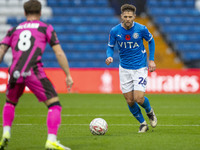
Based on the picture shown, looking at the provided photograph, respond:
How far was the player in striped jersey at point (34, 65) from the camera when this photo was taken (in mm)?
5152

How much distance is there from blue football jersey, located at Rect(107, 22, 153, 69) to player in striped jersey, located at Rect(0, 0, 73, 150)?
221 cm

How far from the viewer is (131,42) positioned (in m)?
7.26

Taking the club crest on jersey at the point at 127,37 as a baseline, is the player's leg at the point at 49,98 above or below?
below

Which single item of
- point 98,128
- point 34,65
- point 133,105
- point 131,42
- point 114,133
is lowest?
point 114,133

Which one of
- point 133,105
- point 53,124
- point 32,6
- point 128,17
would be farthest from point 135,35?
point 53,124

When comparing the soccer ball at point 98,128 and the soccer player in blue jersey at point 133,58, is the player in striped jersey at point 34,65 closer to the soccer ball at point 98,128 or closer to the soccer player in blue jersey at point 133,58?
the soccer ball at point 98,128

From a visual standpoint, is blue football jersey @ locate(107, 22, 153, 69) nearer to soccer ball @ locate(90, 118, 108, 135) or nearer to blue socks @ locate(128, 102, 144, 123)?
blue socks @ locate(128, 102, 144, 123)

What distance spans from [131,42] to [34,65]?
8.12ft

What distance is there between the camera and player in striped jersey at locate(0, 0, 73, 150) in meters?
5.15

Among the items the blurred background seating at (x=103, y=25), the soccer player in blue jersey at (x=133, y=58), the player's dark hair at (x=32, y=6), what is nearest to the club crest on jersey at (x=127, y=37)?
the soccer player in blue jersey at (x=133, y=58)

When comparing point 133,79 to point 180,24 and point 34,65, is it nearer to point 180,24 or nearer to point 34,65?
point 34,65

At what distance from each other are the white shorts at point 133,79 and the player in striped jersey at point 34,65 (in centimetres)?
225

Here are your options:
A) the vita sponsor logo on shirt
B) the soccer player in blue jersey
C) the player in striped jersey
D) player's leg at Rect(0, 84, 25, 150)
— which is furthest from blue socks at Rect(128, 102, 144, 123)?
player's leg at Rect(0, 84, 25, 150)

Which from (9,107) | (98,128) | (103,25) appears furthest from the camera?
(103,25)
